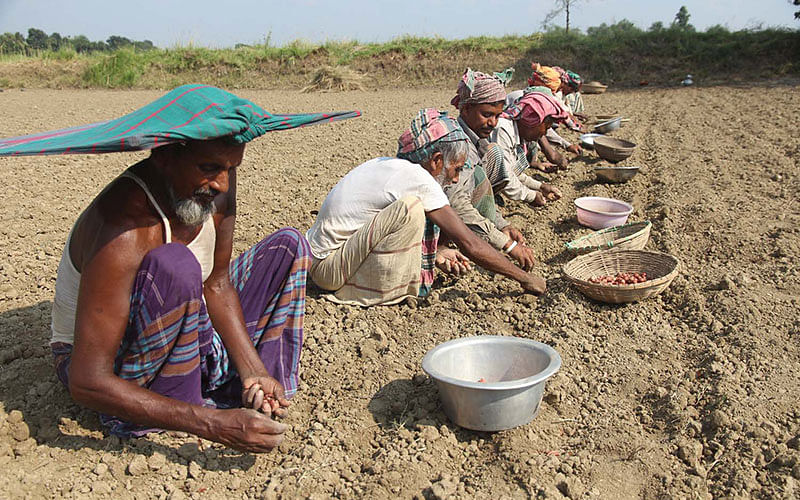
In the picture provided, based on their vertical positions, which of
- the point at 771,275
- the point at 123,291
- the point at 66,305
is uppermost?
the point at 123,291

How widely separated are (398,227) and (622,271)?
58.7 inches

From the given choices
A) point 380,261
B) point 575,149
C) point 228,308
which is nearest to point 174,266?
point 228,308

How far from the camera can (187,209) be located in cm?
200

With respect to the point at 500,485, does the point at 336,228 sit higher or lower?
higher

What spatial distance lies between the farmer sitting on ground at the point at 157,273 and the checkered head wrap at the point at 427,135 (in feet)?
3.88

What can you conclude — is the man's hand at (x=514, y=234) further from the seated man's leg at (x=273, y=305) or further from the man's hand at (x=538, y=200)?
the seated man's leg at (x=273, y=305)

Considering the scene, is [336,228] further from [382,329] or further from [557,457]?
[557,457]

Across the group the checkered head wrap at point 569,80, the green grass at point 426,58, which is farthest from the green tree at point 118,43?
the checkered head wrap at point 569,80

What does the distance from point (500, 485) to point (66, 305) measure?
1.57 metres

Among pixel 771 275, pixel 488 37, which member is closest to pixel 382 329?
pixel 771 275

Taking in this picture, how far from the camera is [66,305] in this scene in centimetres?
213

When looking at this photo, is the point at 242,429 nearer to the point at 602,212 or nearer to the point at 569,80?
the point at 602,212

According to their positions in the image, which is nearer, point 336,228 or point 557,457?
point 557,457

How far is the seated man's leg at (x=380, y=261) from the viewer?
10.4 ft
